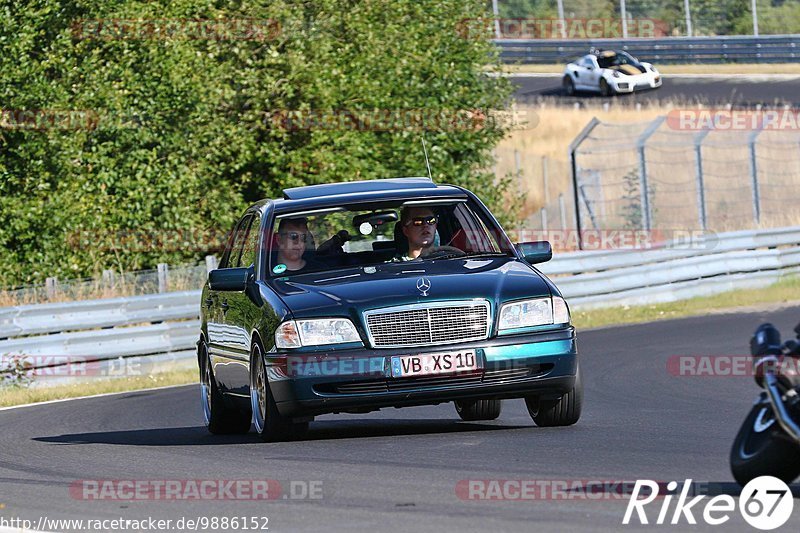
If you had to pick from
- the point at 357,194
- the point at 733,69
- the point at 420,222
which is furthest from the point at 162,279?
the point at 733,69

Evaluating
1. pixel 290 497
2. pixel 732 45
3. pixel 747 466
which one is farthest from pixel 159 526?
pixel 732 45

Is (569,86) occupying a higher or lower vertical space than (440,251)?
lower

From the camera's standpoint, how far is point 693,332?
19.2 m

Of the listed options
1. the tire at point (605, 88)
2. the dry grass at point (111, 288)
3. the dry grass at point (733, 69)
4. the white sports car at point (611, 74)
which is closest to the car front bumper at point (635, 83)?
the white sports car at point (611, 74)

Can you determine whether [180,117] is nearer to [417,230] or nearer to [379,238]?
[379,238]

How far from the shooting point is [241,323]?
10641 mm

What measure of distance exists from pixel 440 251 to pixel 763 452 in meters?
4.26

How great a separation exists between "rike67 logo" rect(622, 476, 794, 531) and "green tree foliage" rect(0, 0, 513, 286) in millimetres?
17431

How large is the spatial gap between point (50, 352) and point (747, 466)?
1255cm

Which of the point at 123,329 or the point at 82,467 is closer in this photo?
the point at 82,467

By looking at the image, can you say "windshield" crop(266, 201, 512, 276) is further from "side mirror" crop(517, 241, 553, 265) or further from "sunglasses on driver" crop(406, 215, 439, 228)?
"side mirror" crop(517, 241, 553, 265)

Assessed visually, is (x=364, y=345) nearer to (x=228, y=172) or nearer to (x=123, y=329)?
(x=123, y=329)

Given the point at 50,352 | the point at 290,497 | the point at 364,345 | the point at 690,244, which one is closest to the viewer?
the point at 290,497

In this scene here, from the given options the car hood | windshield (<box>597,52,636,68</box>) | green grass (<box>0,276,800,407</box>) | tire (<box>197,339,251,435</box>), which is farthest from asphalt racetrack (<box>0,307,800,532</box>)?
windshield (<box>597,52,636,68</box>)
